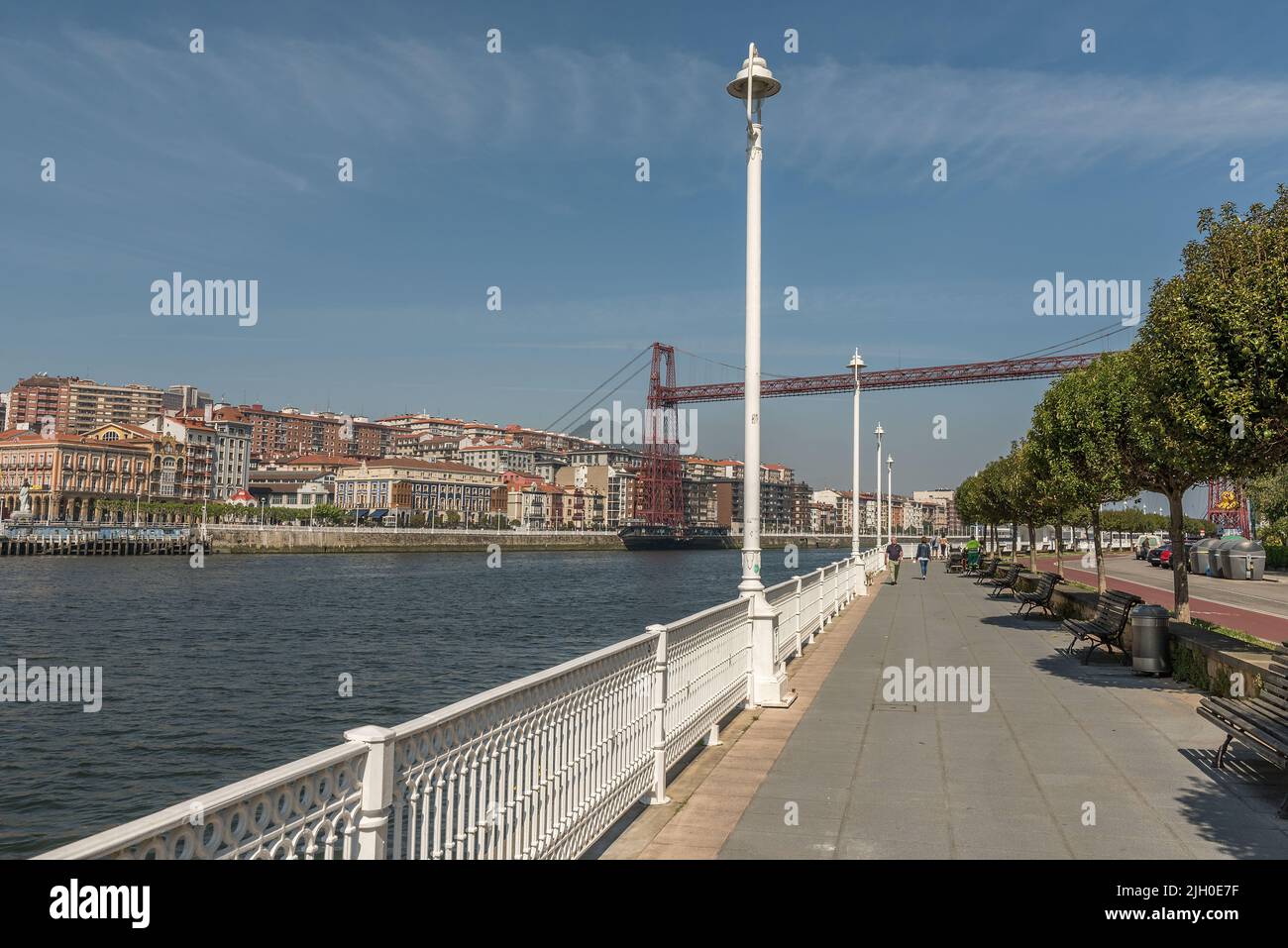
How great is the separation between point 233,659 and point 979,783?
24017 mm

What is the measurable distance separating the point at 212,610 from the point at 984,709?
37520 millimetres

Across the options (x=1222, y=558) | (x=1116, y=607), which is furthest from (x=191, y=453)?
(x=1116, y=607)

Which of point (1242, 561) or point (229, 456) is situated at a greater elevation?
point (229, 456)

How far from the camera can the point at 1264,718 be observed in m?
6.62

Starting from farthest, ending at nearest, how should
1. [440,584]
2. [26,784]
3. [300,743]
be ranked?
[440,584] < [300,743] < [26,784]

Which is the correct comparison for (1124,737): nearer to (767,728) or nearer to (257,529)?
(767,728)

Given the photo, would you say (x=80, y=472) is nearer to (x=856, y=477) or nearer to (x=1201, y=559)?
(x=856, y=477)

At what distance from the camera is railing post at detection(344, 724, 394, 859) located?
3070mm

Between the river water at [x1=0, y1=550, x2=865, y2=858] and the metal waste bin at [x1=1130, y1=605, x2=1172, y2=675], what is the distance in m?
11.8

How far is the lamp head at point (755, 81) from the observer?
33.0ft

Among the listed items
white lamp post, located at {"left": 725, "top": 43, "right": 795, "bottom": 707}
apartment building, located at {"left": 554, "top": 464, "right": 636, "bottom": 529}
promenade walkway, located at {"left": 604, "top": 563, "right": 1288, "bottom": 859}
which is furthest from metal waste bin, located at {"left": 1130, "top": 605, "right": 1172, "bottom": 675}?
apartment building, located at {"left": 554, "top": 464, "right": 636, "bottom": 529}

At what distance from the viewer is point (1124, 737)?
26.7 feet
